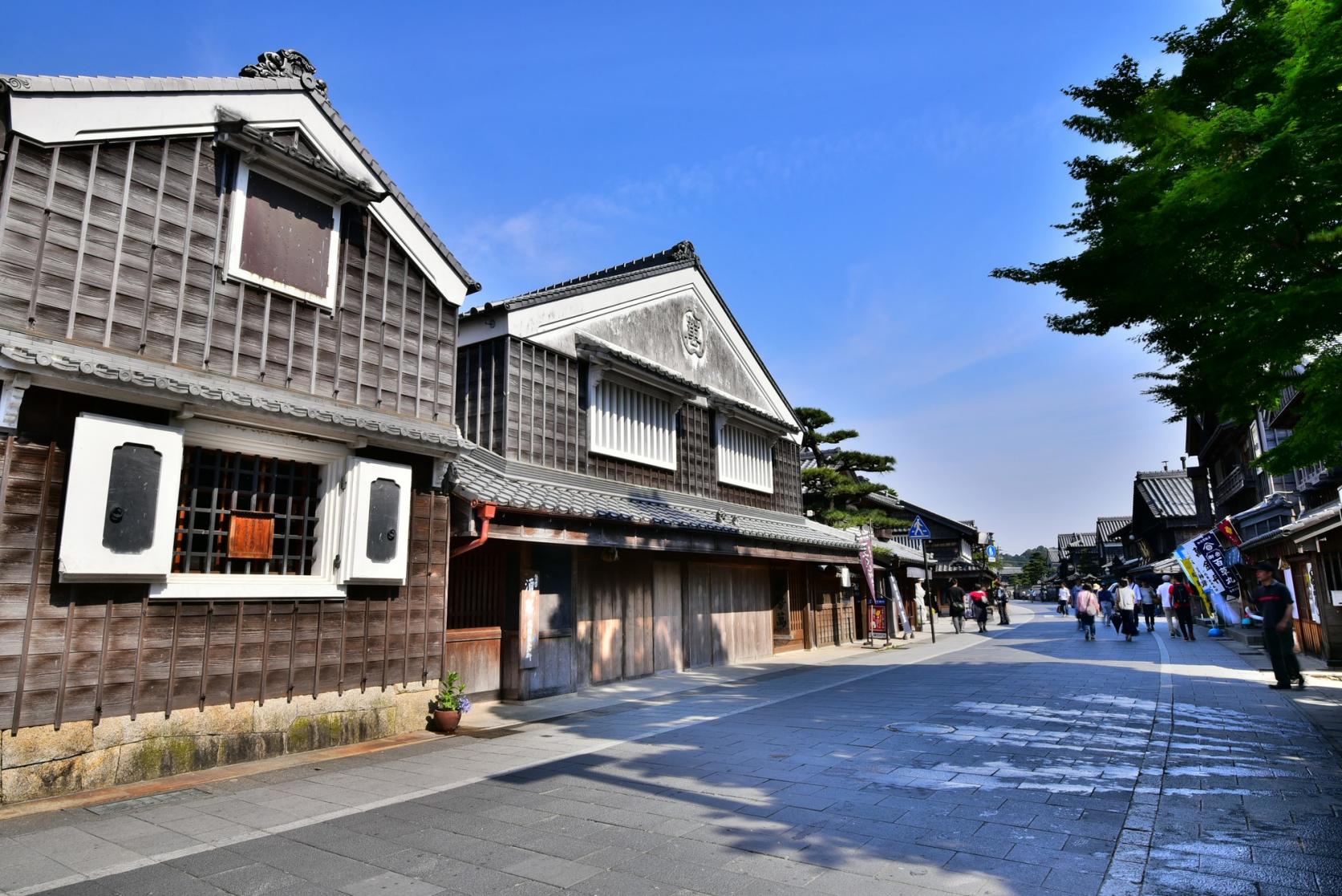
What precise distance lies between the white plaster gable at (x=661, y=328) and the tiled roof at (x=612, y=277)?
0.10 metres

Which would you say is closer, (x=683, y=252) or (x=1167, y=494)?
(x=683, y=252)

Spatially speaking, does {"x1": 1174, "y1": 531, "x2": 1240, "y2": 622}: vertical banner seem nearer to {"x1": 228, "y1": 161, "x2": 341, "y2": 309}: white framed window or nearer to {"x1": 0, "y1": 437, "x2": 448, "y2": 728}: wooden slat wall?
{"x1": 0, "y1": 437, "x2": 448, "y2": 728}: wooden slat wall

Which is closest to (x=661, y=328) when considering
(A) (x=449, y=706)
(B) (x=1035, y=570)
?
(A) (x=449, y=706)

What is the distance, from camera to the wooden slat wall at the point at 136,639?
601cm

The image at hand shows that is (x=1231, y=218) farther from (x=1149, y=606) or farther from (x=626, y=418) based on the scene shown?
(x=1149, y=606)

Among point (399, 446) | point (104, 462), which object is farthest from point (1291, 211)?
point (104, 462)

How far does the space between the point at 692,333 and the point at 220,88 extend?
11294 millimetres

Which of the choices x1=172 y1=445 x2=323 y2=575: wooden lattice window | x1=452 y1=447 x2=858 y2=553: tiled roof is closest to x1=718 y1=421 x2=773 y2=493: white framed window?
x1=452 y1=447 x2=858 y2=553: tiled roof

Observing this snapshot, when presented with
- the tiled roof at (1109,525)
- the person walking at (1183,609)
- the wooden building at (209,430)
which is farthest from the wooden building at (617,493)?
the tiled roof at (1109,525)

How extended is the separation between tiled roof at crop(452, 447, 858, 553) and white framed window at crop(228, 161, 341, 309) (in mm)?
2905

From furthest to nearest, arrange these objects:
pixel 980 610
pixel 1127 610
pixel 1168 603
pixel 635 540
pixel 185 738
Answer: pixel 980 610, pixel 1168 603, pixel 1127 610, pixel 635 540, pixel 185 738

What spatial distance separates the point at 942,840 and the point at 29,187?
932 centimetres

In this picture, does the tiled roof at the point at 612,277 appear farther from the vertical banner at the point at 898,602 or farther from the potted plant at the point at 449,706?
the vertical banner at the point at 898,602

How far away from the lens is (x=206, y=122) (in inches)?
307
